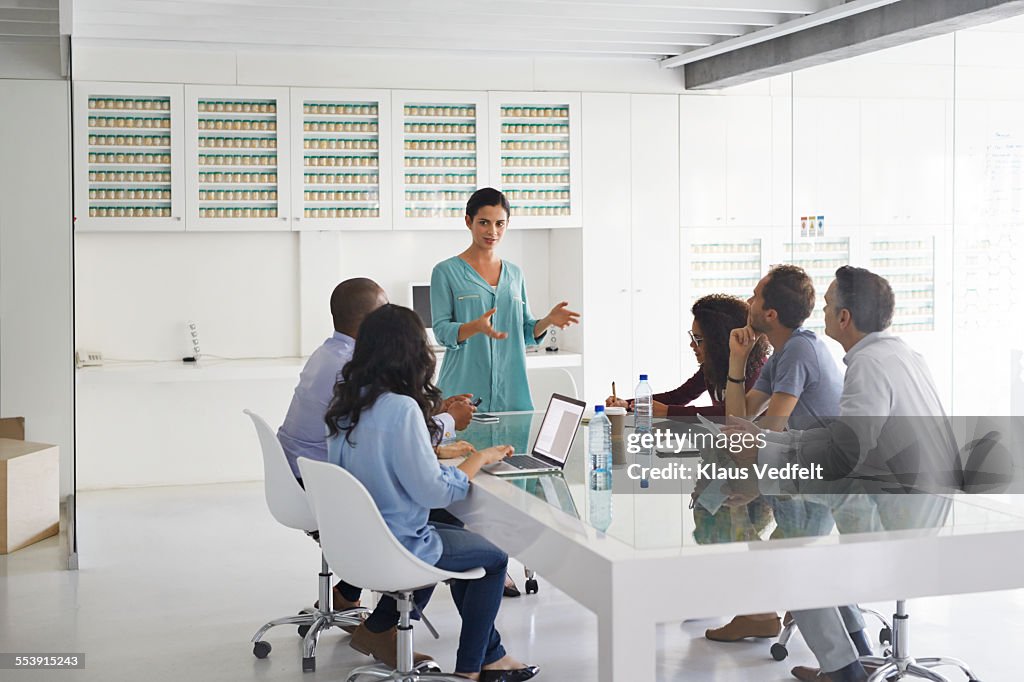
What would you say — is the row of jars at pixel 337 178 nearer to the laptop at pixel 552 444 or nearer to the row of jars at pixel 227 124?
the row of jars at pixel 227 124

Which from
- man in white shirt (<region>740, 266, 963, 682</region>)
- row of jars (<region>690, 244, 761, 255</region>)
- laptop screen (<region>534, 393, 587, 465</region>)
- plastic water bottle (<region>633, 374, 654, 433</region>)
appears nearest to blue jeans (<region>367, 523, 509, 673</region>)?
laptop screen (<region>534, 393, 587, 465</region>)

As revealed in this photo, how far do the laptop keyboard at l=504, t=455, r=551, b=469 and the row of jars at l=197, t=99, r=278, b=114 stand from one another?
13.9 feet

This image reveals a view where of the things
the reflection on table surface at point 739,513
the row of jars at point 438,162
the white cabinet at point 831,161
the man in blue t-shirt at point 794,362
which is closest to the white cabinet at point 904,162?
the white cabinet at point 831,161

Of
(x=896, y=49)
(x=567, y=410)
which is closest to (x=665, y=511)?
(x=567, y=410)

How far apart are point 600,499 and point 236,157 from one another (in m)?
4.84

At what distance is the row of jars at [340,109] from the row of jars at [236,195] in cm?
57

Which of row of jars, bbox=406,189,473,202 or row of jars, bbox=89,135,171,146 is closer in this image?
row of jars, bbox=89,135,171,146

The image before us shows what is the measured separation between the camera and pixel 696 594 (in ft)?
7.64

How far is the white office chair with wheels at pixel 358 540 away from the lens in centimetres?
299

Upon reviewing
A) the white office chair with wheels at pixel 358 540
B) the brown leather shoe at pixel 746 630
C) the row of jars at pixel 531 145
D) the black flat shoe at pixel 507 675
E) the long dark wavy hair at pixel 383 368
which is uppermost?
the row of jars at pixel 531 145

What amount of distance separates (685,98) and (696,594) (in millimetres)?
5958

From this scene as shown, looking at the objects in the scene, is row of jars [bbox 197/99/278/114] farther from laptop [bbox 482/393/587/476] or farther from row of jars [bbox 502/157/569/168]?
laptop [bbox 482/393/587/476]

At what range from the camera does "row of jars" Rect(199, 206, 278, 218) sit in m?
7.07

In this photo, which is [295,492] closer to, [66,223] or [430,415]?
[430,415]
